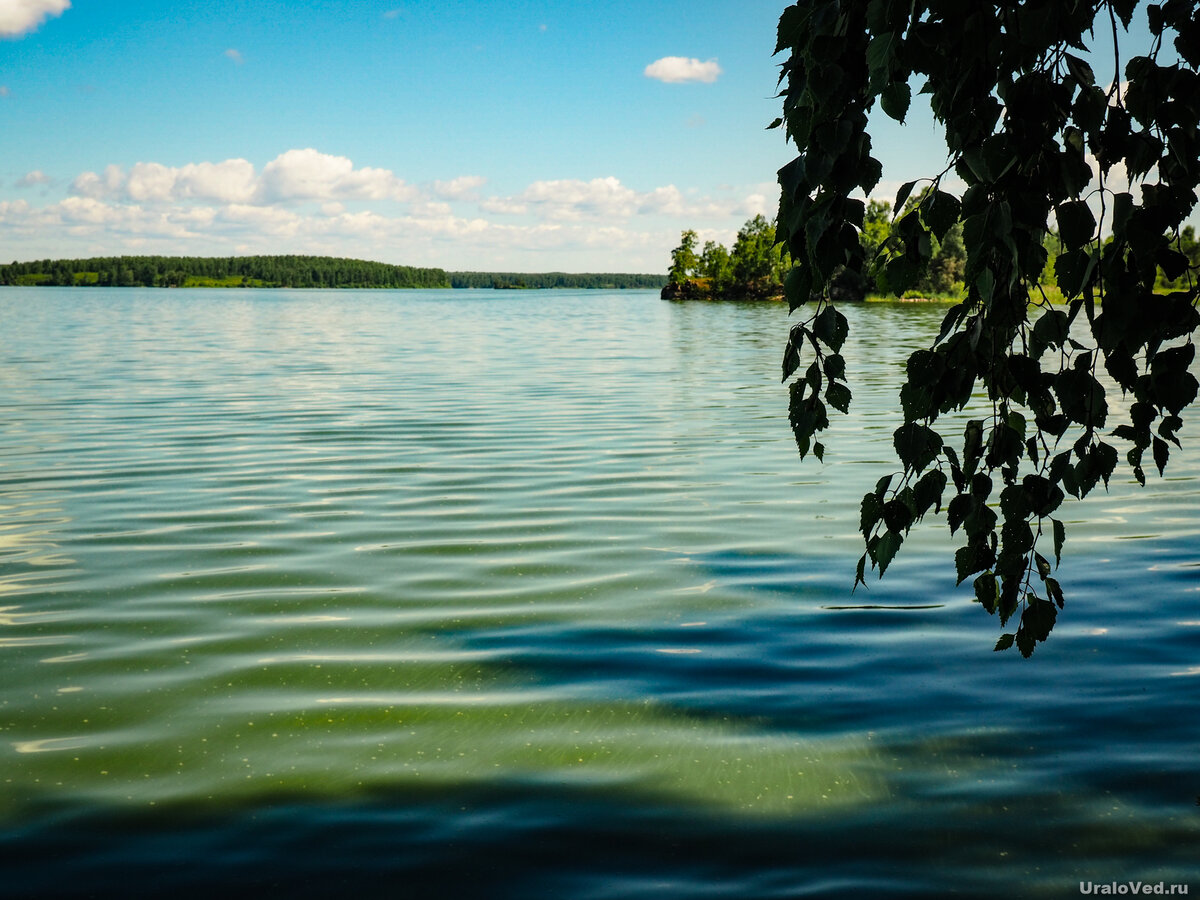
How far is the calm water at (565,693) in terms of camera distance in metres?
4.06

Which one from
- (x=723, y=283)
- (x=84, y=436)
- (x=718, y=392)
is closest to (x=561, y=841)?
(x=84, y=436)

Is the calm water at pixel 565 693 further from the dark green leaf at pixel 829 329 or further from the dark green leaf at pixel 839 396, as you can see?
the dark green leaf at pixel 829 329

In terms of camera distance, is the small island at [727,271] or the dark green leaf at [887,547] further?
the small island at [727,271]

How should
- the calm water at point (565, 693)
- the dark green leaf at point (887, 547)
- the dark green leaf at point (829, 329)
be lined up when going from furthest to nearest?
the calm water at point (565, 693) → the dark green leaf at point (887, 547) → the dark green leaf at point (829, 329)

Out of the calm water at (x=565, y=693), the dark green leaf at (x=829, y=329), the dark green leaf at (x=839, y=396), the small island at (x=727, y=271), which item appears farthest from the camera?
the small island at (x=727, y=271)

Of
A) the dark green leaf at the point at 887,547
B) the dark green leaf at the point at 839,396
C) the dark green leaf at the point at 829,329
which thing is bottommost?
the dark green leaf at the point at 887,547

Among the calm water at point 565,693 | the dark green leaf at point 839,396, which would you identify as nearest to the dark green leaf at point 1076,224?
the dark green leaf at point 839,396

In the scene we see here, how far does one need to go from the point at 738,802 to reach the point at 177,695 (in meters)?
3.22

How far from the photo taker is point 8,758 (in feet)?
16.4

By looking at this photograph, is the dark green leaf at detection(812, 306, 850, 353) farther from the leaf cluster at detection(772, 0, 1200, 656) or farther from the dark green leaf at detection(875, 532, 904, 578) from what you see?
the dark green leaf at detection(875, 532, 904, 578)

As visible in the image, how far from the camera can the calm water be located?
4.06 metres

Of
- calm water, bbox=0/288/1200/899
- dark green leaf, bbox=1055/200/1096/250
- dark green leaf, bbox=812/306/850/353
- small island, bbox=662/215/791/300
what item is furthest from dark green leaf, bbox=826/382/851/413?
small island, bbox=662/215/791/300

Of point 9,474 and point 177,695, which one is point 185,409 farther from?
point 177,695

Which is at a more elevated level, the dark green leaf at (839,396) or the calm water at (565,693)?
the dark green leaf at (839,396)
